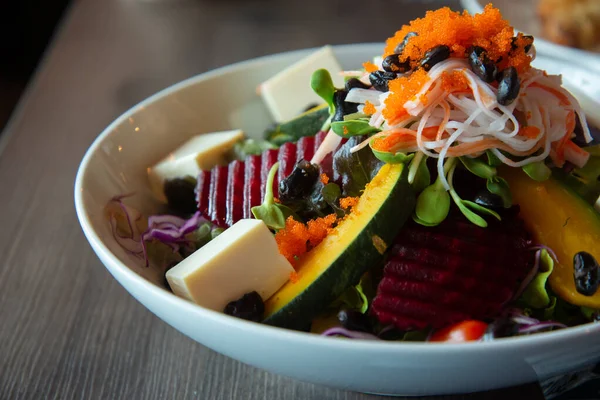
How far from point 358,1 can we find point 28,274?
2.79 meters

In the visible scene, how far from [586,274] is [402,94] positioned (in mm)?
497

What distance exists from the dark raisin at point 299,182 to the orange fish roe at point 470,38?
12.5 inches

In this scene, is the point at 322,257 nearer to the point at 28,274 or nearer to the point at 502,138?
the point at 502,138

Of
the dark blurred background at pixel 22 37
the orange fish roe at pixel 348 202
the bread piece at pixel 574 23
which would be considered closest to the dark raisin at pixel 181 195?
the orange fish roe at pixel 348 202

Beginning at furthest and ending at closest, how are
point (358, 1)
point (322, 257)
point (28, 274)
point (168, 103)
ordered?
point (358, 1), point (168, 103), point (28, 274), point (322, 257)

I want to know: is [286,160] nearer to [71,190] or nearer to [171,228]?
[171,228]

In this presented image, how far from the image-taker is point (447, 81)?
3.71ft

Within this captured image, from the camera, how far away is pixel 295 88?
6.02ft

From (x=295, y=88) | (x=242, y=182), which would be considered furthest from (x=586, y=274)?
(x=295, y=88)

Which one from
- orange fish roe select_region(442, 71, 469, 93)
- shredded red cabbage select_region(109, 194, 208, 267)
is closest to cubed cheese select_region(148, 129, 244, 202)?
shredded red cabbage select_region(109, 194, 208, 267)

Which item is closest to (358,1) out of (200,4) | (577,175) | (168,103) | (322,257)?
(200,4)

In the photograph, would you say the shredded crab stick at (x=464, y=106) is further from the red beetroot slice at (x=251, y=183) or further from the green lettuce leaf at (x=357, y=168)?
the red beetroot slice at (x=251, y=183)

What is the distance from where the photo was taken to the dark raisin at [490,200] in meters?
1.09

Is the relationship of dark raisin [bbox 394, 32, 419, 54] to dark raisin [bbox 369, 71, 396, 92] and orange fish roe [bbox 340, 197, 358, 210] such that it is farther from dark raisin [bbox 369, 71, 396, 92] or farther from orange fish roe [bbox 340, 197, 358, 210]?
orange fish roe [bbox 340, 197, 358, 210]
